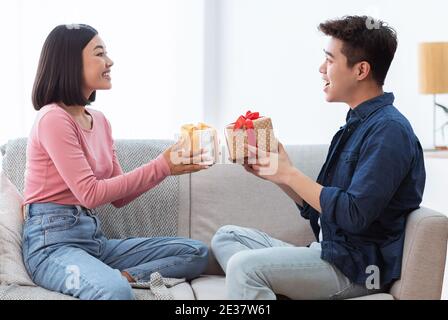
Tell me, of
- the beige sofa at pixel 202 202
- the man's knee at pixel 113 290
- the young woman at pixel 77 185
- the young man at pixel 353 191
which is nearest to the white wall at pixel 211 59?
the beige sofa at pixel 202 202

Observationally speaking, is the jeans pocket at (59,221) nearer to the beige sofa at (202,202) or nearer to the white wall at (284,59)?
the beige sofa at (202,202)

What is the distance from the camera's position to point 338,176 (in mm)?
1983

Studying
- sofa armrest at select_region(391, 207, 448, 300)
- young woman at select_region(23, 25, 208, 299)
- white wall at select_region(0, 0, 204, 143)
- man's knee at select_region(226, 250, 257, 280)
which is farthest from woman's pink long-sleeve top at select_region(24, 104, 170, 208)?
white wall at select_region(0, 0, 204, 143)

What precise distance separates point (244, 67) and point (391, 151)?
5.55ft

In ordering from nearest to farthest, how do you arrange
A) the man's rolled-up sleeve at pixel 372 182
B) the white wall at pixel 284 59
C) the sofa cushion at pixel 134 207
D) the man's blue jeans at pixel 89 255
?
1. the man's rolled-up sleeve at pixel 372 182
2. the man's blue jeans at pixel 89 255
3. the sofa cushion at pixel 134 207
4. the white wall at pixel 284 59

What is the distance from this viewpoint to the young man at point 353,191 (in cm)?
182

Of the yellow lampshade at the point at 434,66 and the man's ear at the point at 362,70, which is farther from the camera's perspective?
the yellow lampshade at the point at 434,66

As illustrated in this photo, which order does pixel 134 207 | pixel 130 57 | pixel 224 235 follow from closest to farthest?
1. pixel 224 235
2. pixel 134 207
3. pixel 130 57

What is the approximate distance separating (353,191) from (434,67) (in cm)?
157

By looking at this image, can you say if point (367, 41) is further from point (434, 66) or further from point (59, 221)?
point (434, 66)

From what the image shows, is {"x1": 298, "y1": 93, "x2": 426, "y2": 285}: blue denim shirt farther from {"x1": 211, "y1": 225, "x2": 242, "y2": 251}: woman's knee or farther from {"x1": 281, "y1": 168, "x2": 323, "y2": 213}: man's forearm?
{"x1": 211, "y1": 225, "x2": 242, "y2": 251}: woman's knee

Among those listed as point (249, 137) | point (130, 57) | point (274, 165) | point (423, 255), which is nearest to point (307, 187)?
point (274, 165)

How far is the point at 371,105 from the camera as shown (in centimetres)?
199
